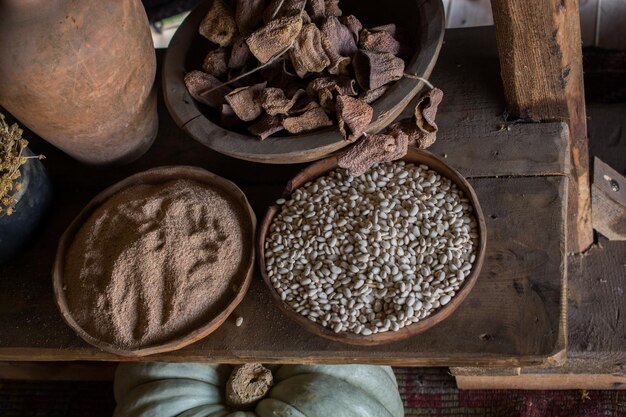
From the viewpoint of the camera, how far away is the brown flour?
41.8 inches

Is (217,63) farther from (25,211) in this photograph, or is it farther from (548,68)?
(548,68)

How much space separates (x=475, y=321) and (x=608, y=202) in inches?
17.7

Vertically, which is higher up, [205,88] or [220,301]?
[205,88]

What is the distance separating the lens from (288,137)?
1085mm

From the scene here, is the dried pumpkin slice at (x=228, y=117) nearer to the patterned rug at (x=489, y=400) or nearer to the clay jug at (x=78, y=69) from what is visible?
the clay jug at (x=78, y=69)

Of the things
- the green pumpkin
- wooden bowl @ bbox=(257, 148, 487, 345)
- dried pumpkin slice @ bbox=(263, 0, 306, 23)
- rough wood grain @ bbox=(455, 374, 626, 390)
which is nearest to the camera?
wooden bowl @ bbox=(257, 148, 487, 345)

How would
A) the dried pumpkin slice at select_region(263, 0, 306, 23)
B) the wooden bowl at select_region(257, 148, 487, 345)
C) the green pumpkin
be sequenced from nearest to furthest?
the wooden bowl at select_region(257, 148, 487, 345), the dried pumpkin slice at select_region(263, 0, 306, 23), the green pumpkin

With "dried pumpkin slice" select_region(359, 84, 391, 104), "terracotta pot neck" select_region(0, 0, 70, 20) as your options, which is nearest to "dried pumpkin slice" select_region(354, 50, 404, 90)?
"dried pumpkin slice" select_region(359, 84, 391, 104)

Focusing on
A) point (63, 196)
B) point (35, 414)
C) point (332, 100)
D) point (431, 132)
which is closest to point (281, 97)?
point (332, 100)

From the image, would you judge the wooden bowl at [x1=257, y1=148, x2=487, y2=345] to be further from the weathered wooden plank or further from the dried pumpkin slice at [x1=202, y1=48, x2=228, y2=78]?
the dried pumpkin slice at [x1=202, y1=48, x2=228, y2=78]

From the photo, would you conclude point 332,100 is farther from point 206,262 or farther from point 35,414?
point 35,414

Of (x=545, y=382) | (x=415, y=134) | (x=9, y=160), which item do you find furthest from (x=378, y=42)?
(x=545, y=382)

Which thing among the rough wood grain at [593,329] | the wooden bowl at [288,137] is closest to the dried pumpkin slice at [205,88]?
the wooden bowl at [288,137]

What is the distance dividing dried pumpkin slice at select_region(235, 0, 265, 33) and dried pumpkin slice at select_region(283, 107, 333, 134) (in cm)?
21
